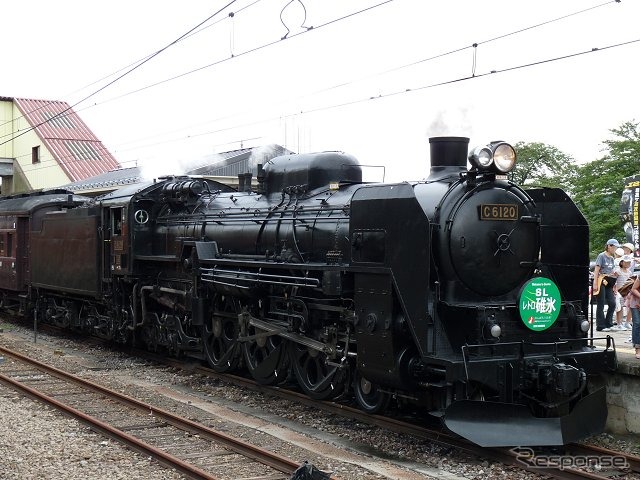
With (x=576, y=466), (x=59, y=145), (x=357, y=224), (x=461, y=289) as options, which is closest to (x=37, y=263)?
(x=357, y=224)

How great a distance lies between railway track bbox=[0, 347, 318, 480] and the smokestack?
138 inches

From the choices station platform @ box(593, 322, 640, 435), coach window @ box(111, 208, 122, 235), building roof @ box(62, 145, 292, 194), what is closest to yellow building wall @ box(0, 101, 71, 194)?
building roof @ box(62, 145, 292, 194)

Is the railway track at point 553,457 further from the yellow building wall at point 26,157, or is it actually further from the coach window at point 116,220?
the yellow building wall at point 26,157

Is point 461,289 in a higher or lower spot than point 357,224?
lower

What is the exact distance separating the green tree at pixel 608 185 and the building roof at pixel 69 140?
2320 cm

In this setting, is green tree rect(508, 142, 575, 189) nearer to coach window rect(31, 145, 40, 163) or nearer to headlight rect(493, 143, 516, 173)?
coach window rect(31, 145, 40, 163)

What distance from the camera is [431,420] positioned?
335 inches

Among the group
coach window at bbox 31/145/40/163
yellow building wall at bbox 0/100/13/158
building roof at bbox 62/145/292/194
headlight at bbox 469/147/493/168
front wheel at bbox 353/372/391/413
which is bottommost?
front wheel at bbox 353/372/391/413

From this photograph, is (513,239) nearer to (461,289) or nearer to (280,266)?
(461,289)

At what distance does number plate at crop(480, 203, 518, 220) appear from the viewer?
7.55 metres

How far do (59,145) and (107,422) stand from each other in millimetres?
29470

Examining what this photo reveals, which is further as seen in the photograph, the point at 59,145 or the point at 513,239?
the point at 59,145

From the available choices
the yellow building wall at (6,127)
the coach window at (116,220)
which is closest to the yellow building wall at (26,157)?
the yellow building wall at (6,127)
